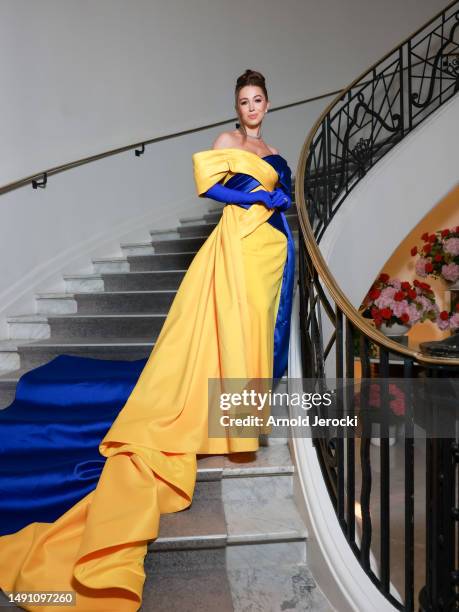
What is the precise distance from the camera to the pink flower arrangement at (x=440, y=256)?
550cm

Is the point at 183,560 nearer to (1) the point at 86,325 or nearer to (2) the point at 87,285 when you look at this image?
(1) the point at 86,325

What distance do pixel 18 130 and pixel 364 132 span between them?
4640mm

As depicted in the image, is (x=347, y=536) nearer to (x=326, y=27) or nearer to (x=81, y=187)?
(x=81, y=187)

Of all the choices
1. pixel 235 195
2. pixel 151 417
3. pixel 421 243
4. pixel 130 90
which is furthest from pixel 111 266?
pixel 421 243

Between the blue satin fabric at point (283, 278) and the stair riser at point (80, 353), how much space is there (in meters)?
1.08

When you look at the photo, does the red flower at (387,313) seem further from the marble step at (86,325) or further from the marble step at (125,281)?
the marble step at (86,325)

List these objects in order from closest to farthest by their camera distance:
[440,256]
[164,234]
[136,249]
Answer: [136,249] → [164,234] → [440,256]

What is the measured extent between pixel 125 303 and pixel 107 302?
0.53 ft

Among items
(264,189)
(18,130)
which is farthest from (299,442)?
(18,130)

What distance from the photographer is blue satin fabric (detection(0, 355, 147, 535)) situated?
2.38 meters

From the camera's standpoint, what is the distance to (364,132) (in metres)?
7.41

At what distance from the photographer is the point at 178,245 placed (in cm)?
515

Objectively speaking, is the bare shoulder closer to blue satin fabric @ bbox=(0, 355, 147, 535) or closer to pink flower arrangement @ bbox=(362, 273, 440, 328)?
blue satin fabric @ bbox=(0, 355, 147, 535)

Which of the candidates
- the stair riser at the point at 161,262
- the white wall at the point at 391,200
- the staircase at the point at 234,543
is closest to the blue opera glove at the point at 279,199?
the staircase at the point at 234,543
